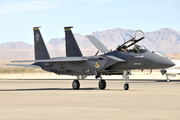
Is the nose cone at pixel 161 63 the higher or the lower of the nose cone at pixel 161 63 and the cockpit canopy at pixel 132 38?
the lower

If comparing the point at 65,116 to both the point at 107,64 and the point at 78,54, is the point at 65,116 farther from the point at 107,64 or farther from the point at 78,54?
the point at 78,54

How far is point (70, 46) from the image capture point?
28031 millimetres

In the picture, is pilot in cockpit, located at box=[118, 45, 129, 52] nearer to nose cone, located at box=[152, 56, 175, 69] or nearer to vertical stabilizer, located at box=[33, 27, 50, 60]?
nose cone, located at box=[152, 56, 175, 69]

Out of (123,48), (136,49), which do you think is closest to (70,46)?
(123,48)

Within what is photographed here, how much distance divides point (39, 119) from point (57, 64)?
15.1 meters

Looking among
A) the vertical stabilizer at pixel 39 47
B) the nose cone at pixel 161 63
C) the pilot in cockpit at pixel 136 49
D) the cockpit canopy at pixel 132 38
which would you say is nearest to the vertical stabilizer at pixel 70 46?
the vertical stabilizer at pixel 39 47

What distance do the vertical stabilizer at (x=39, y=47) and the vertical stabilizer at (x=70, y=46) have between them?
1.91m

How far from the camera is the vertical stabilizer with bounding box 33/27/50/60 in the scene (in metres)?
26.8

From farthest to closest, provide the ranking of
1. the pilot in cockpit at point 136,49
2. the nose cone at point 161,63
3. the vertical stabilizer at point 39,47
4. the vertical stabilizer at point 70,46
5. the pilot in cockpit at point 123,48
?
the vertical stabilizer at point 70,46
the vertical stabilizer at point 39,47
the pilot in cockpit at point 123,48
the pilot in cockpit at point 136,49
the nose cone at point 161,63

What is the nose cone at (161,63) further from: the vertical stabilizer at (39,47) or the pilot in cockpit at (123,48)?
the vertical stabilizer at (39,47)

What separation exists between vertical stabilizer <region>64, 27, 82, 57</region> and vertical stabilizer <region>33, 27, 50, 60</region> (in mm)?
1906

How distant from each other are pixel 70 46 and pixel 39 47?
2.53 metres

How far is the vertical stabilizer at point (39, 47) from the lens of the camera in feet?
87.9

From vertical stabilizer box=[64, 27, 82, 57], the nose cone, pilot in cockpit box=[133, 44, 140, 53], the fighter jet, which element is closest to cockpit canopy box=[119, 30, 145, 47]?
the fighter jet
